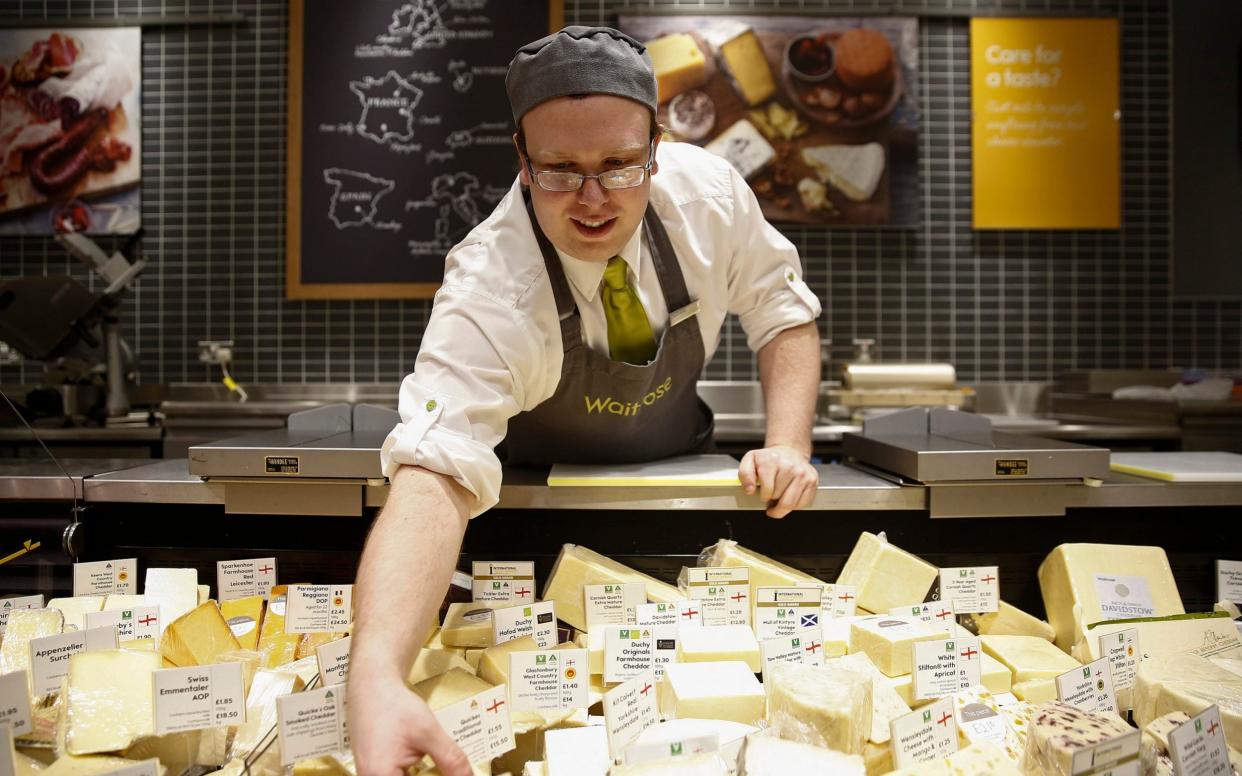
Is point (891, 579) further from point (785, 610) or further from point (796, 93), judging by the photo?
point (796, 93)

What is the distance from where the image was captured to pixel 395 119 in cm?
367

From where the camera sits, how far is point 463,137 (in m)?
3.67

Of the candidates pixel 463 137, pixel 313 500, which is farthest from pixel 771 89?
pixel 313 500

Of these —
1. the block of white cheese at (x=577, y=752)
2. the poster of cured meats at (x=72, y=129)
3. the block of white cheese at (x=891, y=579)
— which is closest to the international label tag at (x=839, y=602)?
the block of white cheese at (x=891, y=579)

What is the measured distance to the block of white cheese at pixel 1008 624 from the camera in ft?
4.51

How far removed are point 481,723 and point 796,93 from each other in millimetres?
3249

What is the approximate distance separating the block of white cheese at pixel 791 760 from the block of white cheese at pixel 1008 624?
558 millimetres

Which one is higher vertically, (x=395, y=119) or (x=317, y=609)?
(x=395, y=119)

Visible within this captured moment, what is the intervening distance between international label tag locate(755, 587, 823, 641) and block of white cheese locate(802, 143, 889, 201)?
8.97ft

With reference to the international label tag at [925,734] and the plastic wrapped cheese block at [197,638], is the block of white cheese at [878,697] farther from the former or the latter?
the plastic wrapped cheese block at [197,638]

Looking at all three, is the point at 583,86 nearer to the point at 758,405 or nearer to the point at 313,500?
the point at 313,500

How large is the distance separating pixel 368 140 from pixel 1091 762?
11.5 ft

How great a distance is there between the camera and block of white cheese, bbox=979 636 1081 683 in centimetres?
121

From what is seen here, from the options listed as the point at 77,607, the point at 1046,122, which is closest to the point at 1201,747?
the point at 77,607
